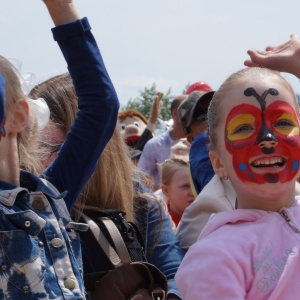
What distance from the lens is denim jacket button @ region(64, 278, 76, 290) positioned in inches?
91.4

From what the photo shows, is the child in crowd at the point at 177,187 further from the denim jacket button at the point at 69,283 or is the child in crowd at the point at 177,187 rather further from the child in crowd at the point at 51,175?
the denim jacket button at the point at 69,283

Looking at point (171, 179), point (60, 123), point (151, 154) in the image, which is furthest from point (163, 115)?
point (60, 123)

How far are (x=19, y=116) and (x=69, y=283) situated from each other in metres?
0.56

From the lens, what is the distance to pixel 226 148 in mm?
2604

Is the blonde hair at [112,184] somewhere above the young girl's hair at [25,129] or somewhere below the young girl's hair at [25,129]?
below

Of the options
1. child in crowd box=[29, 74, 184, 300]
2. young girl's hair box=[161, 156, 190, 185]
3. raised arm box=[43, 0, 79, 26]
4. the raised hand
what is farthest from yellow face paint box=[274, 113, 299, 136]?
the raised hand

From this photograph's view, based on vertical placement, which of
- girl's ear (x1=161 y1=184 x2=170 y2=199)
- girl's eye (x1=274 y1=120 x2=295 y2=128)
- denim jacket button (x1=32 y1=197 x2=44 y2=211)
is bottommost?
girl's ear (x1=161 y1=184 x2=170 y2=199)

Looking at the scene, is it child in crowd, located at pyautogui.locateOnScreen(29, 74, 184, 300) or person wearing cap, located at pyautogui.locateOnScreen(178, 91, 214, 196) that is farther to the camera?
person wearing cap, located at pyautogui.locateOnScreen(178, 91, 214, 196)

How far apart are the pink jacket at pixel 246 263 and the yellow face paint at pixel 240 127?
0.93 ft

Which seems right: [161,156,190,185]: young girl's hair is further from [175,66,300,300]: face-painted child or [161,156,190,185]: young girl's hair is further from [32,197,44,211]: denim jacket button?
[32,197,44,211]: denim jacket button

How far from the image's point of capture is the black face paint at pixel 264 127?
2.48 m

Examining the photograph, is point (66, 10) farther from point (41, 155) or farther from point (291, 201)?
point (291, 201)

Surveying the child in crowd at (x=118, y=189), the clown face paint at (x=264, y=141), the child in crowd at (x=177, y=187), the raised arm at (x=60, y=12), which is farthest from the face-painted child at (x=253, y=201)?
the child in crowd at (x=177, y=187)

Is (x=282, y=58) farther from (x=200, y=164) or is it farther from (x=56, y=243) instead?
(x=200, y=164)
